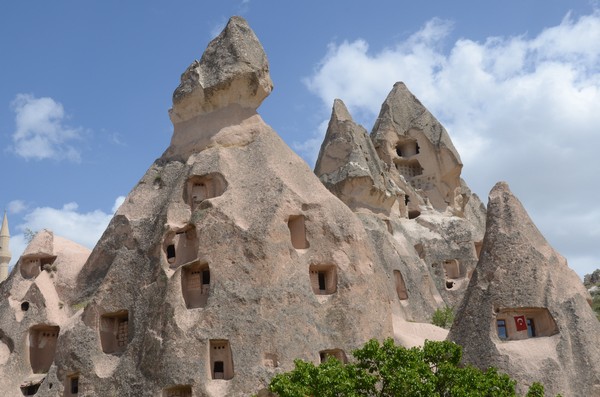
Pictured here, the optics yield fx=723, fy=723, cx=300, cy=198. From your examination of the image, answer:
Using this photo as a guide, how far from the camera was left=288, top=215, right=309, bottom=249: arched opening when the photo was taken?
2621 cm

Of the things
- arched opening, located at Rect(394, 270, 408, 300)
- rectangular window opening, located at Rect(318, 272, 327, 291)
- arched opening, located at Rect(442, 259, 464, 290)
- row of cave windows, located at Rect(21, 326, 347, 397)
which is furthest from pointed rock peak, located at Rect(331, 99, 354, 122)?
row of cave windows, located at Rect(21, 326, 347, 397)

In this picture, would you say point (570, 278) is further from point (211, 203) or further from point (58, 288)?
point (58, 288)

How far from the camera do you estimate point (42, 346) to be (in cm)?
2894

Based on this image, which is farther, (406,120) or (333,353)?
(406,120)

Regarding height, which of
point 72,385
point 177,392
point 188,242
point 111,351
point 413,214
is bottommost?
point 177,392

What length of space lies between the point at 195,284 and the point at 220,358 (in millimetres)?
3059

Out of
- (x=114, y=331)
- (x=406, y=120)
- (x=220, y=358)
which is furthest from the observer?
(x=406, y=120)

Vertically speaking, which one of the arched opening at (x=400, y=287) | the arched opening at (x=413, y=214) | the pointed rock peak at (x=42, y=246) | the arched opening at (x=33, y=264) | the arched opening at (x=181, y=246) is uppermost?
the arched opening at (x=413, y=214)

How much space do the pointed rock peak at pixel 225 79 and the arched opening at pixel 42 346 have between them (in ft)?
33.2

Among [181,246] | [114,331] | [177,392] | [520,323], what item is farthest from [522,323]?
[114,331]

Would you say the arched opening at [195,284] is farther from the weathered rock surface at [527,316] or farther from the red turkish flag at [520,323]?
the red turkish flag at [520,323]

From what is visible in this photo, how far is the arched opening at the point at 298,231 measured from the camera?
26.2 meters

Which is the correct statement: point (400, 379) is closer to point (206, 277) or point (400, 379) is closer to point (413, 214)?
point (206, 277)

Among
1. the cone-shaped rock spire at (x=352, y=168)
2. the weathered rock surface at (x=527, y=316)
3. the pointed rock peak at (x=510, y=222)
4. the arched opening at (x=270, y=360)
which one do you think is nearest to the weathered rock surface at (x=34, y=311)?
the arched opening at (x=270, y=360)
